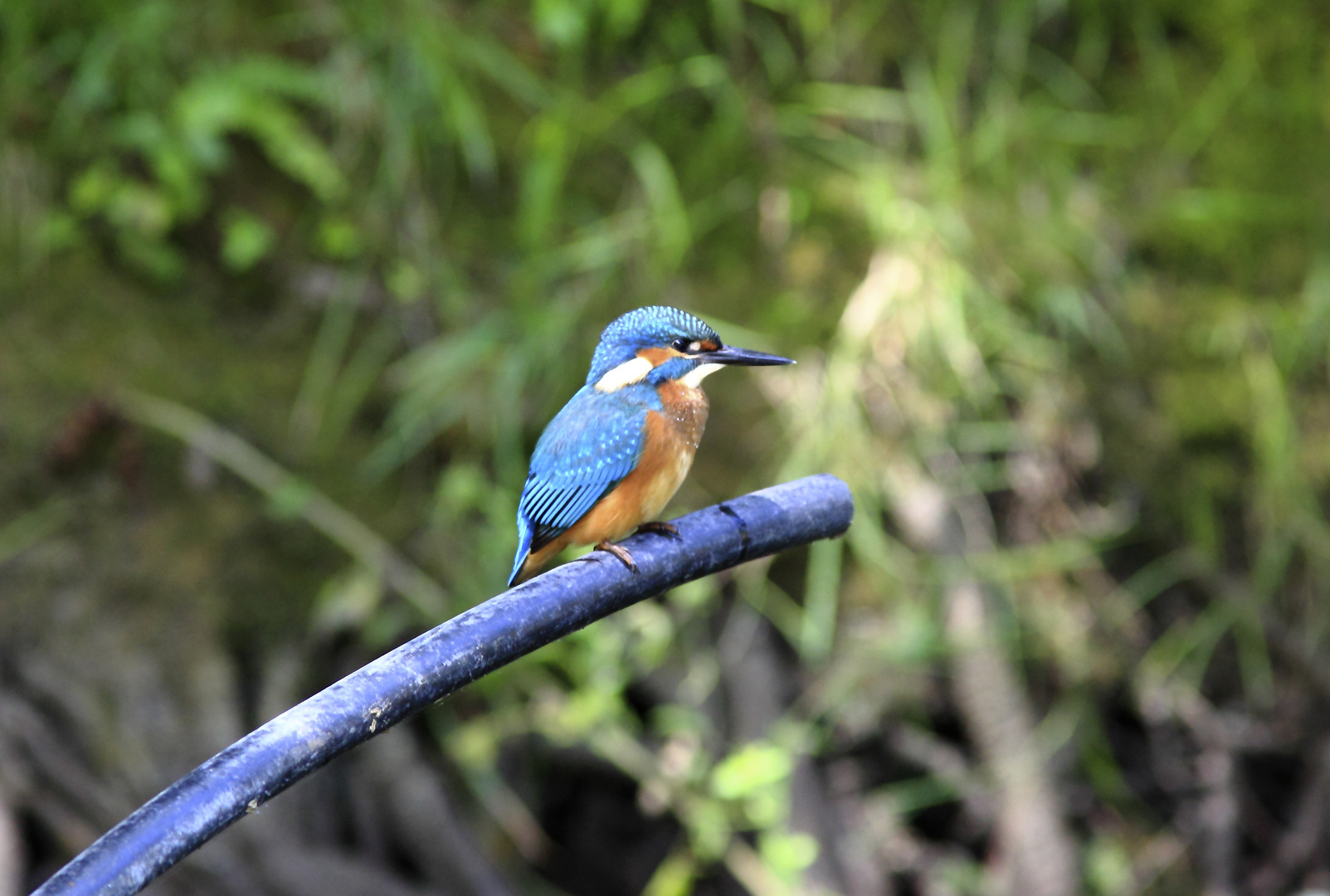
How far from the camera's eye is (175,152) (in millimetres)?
2861

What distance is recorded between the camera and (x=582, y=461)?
1.61m

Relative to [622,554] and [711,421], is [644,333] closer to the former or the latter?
[622,554]

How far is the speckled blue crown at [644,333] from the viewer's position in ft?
5.05

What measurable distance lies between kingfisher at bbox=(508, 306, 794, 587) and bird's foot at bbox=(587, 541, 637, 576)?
0.43 ft

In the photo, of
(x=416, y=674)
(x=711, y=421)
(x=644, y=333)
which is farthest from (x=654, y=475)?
(x=711, y=421)

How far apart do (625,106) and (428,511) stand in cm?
119

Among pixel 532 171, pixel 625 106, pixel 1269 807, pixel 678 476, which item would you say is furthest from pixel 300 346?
pixel 1269 807

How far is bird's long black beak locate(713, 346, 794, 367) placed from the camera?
1.36 metres

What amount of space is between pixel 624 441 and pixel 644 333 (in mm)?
144

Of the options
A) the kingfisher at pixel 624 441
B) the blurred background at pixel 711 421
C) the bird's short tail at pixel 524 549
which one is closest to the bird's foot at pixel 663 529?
the kingfisher at pixel 624 441

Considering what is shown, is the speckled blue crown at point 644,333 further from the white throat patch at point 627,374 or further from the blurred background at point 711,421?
the blurred background at point 711,421

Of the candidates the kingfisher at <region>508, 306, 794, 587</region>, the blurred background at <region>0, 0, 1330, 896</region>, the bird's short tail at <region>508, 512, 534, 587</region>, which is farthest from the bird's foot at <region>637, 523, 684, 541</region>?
the blurred background at <region>0, 0, 1330, 896</region>

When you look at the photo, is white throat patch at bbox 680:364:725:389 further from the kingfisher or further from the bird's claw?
the bird's claw

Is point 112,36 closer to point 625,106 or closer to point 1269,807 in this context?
point 625,106
